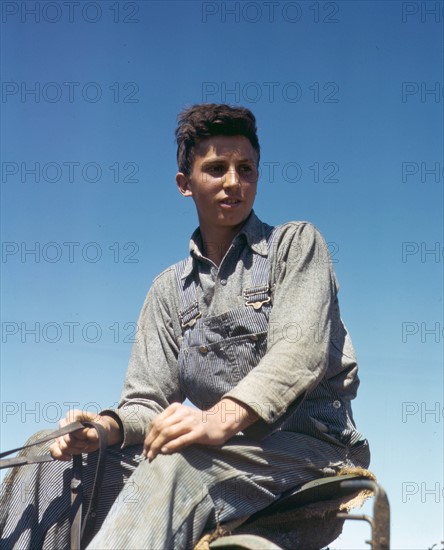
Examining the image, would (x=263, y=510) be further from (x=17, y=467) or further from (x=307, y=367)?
(x=17, y=467)

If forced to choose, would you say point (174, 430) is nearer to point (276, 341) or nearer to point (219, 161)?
point (276, 341)

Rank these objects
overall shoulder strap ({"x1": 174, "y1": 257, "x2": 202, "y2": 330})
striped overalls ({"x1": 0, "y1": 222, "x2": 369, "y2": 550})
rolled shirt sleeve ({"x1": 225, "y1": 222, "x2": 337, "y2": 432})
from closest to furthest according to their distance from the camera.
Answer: striped overalls ({"x1": 0, "y1": 222, "x2": 369, "y2": 550})
rolled shirt sleeve ({"x1": 225, "y1": 222, "x2": 337, "y2": 432})
overall shoulder strap ({"x1": 174, "y1": 257, "x2": 202, "y2": 330})

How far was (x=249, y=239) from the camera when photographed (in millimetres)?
4195

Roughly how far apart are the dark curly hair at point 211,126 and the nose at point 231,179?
0.85 feet

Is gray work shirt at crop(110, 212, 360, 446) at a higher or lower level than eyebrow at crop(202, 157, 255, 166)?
lower

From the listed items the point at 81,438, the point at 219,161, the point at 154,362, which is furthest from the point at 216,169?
the point at 81,438

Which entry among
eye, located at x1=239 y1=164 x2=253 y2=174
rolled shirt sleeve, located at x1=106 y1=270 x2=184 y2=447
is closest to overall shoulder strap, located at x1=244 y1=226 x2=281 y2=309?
eye, located at x1=239 y1=164 x2=253 y2=174

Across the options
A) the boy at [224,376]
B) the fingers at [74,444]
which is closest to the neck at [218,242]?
the boy at [224,376]

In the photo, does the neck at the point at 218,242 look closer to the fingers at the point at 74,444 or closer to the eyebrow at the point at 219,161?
the eyebrow at the point at 219,161

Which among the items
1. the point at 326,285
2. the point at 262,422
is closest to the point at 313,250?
the point at 326,285

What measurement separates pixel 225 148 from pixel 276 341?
1204 millimetres

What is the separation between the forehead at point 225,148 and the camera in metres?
4.30

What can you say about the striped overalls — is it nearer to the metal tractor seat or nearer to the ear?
→ the metal tractor seat

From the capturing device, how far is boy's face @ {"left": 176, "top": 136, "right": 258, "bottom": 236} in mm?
4230
